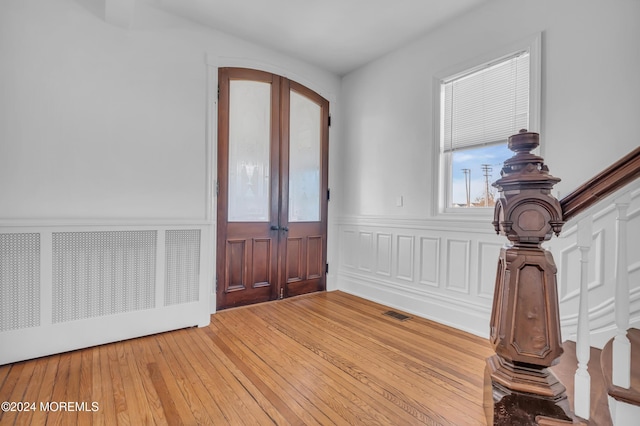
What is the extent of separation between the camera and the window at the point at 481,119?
2602 mm

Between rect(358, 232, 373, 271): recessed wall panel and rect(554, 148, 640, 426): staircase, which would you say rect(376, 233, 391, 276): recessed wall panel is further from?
rect(554, 148, 640, 426): staircase

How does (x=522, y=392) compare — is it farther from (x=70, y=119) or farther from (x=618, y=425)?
(x=70, y=119)

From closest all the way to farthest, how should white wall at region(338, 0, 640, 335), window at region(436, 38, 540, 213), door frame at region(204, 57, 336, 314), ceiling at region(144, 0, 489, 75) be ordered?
white wall at region(338, 0, 640, 335), window at region(436, 38, 540, 213), ceiling at region(144, 0, 489, 75), door frame at region(204, 57, 336, 314)

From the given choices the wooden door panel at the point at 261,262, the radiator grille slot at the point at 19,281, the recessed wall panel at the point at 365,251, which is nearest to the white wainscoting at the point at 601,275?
the recessed wall panel at the point at 365,251

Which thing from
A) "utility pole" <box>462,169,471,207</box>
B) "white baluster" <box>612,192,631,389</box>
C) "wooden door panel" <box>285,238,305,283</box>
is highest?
"utility pole" <box>462,169,471,207</box>

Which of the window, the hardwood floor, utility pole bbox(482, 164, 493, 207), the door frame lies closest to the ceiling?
the door frame

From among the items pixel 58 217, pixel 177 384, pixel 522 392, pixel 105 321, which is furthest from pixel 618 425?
pixel 58 217

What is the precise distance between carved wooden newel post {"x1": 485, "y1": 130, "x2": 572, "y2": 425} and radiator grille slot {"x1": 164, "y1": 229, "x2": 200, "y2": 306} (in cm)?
255

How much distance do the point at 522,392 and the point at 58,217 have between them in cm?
305

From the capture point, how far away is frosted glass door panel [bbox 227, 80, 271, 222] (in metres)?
3.40

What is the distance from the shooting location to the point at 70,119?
8.14ft

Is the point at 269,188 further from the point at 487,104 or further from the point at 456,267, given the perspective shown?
the point at 487,104

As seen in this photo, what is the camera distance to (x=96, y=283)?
247 cm

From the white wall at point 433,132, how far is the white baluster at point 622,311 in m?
1.61
